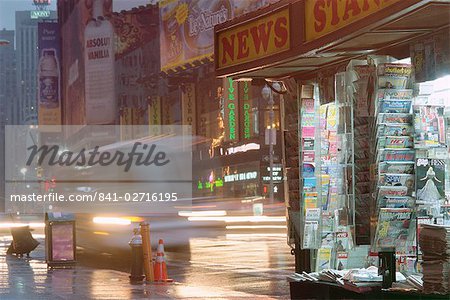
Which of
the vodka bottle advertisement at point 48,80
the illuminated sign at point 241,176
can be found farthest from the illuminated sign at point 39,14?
the illuminated sign at point 241,176

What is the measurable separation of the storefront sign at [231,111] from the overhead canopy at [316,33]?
51.9m

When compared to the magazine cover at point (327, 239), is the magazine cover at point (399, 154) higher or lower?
higher

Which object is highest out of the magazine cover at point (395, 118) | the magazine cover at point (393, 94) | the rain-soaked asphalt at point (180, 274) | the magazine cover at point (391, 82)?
the magazine cover at point (391, 82)

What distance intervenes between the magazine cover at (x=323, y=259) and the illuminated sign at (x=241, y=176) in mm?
55340

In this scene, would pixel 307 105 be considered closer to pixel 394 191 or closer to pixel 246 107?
pixel 394 191

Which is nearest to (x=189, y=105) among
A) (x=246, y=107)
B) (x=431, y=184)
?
(x=246, y=107)

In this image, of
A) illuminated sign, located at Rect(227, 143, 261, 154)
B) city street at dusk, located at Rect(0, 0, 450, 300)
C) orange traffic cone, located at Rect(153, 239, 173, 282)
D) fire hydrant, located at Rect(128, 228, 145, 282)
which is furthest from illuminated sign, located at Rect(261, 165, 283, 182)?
orange traffic cone, located at Rect(153, 239, 173, 282)

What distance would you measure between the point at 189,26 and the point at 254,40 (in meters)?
62.2

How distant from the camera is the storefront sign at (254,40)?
31.4ft

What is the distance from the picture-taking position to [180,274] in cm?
1912

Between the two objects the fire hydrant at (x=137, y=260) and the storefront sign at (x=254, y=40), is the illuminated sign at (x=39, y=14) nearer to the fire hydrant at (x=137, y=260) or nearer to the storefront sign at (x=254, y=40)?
the fire hydrant at (x=137, y=260)

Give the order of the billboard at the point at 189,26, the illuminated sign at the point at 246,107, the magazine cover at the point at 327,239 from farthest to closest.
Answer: the billboard at the point at 189,26 < the illuminated sign at the point at 246,107 < the magazine cover at the point at 327,239

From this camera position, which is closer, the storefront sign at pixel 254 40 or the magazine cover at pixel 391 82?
the magazine cover at pixel 391 82

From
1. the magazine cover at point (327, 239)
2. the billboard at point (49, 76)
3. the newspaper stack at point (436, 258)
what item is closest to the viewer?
the newspaper stack at point (436, 258)
